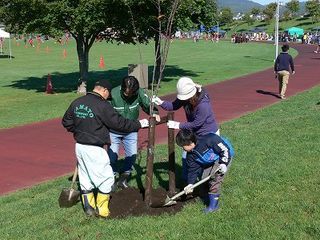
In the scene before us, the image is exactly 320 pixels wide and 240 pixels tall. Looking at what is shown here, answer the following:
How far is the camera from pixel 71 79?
27484 millimetres

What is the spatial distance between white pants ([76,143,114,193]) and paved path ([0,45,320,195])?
263 centimetres

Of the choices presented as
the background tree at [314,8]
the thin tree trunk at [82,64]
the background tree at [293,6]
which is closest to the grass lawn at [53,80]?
the thin tree trunk at [82,64]

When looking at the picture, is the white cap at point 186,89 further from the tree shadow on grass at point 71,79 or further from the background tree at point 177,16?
the tree shadow on grass at point 71,79

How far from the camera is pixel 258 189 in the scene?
6398mm

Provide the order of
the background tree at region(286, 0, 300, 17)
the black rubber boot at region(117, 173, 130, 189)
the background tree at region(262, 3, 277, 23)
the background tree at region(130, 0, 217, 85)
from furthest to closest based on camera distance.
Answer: the background tree at region(286, 0, 300, 17), the background tree at region(262, 3, 277, 23), the background tree at region(130, 0, 217, 85), the black rubber boot at region(117, 173, 130, 189)

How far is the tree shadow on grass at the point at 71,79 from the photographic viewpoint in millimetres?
24000

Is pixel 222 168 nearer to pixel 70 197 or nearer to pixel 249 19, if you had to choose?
pixel 70 197

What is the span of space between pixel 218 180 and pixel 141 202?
4.00 feet

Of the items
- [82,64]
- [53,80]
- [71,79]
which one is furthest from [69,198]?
[71,79]

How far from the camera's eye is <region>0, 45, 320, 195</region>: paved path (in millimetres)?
8906

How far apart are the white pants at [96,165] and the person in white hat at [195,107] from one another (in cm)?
90

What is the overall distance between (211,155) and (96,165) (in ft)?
4.48

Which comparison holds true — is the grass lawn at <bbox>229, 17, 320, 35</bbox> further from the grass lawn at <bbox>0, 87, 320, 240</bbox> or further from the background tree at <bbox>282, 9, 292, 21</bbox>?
the grass lawn at <bbox>0, 87, 320, 240</bbox>

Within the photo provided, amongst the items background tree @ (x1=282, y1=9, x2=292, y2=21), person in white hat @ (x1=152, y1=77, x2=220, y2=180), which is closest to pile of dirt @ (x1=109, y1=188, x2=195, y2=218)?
person in white hat @ (x1=152, y1=77, x2=220, y2=180)
